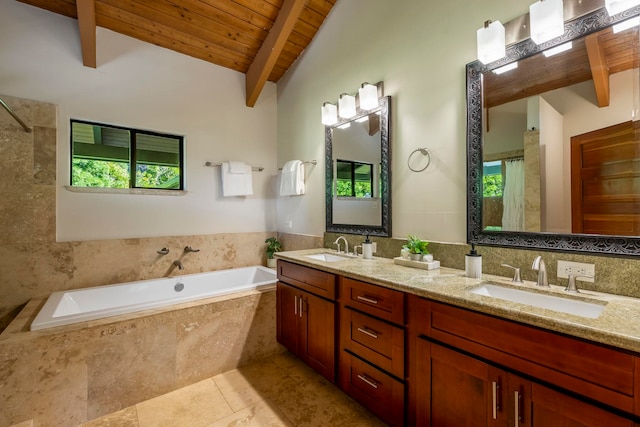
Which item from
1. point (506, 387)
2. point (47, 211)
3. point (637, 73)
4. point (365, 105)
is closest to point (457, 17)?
point (365, 105)

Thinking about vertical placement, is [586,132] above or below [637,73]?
below

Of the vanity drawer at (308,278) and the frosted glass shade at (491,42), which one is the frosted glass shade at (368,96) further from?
the vanity drawer at (308,278)

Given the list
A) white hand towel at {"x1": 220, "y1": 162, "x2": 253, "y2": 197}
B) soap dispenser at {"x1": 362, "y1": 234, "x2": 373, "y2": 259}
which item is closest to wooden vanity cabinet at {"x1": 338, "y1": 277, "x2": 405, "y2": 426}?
soap dispenser at {"x1": 362, "y1": 234, "x2": 373, "y2": 259}

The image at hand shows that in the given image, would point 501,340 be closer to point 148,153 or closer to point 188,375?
point 188,375

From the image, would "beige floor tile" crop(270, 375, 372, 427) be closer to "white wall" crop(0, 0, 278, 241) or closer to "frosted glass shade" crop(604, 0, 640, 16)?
"white wall" crop(0, 0, 278, 241)

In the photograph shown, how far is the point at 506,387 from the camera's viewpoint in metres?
1.06

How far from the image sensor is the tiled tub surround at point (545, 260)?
1.19 meters

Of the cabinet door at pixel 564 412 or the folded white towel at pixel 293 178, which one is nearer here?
the cabinet door at pixel 564 412

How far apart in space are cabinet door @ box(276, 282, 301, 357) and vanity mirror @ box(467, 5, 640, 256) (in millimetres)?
1370

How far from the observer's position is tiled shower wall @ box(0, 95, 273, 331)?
7.25ft

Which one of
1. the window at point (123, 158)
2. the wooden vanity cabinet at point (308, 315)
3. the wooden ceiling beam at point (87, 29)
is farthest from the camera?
the window at point (123, 158)

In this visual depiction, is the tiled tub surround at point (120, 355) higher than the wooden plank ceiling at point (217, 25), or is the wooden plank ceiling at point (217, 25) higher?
the wooden plank ceiling at point (217, 25)

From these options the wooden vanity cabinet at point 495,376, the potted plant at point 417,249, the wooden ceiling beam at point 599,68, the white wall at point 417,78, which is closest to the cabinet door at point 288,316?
the white wall at point 417,78

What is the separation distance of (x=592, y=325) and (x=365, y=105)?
1964 mm
